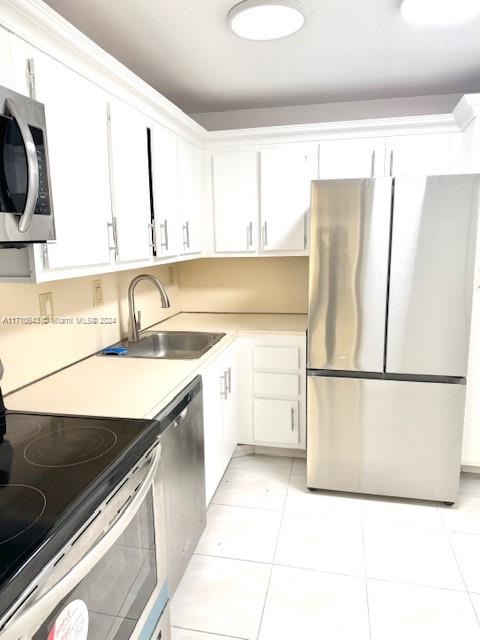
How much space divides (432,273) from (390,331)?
13.7 inches

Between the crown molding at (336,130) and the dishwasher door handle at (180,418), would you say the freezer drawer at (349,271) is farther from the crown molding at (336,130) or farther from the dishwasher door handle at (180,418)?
the dishwasher door handle at (180,418)

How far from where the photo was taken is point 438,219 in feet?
7.00

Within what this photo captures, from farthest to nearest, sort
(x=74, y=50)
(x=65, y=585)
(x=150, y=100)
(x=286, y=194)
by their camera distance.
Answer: (x=286, y=194), (x=150, y=100), (x=74, y=50), (x=65, y=585)

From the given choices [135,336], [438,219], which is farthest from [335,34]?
[135,336]

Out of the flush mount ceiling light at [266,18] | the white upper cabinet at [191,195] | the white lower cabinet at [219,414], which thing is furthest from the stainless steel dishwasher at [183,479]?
the flush mount ceiling light at [266,18]

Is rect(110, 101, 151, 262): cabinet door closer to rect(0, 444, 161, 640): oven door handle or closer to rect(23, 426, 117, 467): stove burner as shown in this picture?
rect(23, 426, 117, 467): stove burner

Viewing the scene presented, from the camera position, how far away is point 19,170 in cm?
113

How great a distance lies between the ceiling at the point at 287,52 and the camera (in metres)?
1.81

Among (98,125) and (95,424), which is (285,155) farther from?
(95,424)

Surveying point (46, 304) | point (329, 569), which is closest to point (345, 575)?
point (329, 569)

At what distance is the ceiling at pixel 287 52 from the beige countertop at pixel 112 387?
4.86ft

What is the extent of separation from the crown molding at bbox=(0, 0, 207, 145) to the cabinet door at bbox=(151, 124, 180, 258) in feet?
0.43

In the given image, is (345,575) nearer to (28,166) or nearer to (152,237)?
(152,237)

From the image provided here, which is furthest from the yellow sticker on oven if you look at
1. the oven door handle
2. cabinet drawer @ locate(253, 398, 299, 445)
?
cabinet drawer @ locate(253, 398, 299, 445)
